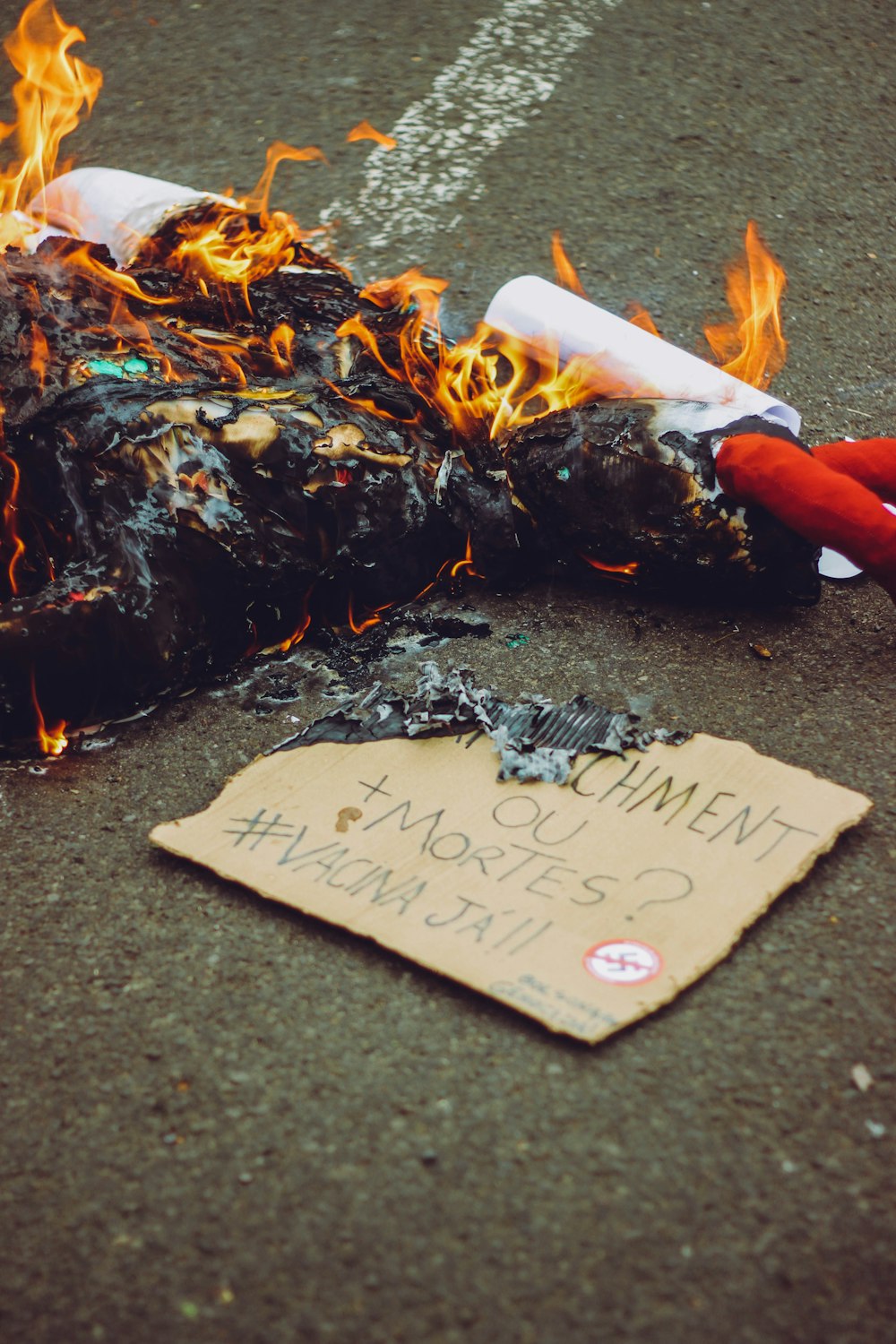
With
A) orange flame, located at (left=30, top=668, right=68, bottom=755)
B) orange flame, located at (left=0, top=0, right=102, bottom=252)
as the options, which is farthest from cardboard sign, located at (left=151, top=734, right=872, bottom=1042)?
orange flame, located at (left=0, top=0, right=102, bottom=252)

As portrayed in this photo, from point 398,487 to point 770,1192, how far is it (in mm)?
1644

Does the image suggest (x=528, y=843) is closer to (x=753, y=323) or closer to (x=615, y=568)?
(x=615, y=568)

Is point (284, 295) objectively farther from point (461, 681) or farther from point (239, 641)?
point (461, 681)

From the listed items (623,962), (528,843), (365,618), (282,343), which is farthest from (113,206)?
(623,962)

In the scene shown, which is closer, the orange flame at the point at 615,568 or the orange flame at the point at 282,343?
the orange flame at the point at 615,568

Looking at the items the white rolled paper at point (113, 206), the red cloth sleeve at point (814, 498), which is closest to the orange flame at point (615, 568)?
the red cloth sleeve at point (814, 498)

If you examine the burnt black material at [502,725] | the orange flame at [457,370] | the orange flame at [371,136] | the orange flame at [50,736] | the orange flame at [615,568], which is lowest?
the orange flame at [50,736]

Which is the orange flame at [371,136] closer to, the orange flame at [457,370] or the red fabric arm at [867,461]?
the orange flame at [457,370]

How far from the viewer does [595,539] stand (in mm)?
2639

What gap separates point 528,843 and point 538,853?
3 cm

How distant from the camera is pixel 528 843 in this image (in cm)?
200

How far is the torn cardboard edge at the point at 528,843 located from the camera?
5.79ft

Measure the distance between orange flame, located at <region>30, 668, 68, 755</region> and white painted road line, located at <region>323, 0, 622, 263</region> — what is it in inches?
103

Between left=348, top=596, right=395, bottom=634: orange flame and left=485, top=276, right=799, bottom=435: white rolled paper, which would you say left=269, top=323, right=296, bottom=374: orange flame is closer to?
left=348, top=596, right=395, bottom=634: orange flame
